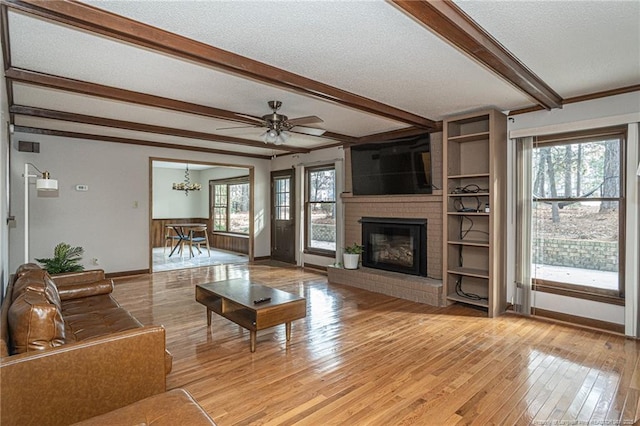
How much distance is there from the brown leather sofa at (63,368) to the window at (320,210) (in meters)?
4.98

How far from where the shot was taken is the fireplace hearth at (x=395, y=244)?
16.9 ft

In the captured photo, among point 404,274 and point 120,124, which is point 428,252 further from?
point 120,124

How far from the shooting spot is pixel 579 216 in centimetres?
390

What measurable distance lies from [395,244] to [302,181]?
2.65 meters

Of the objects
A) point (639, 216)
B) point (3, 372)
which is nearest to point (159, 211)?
point (3, 372)

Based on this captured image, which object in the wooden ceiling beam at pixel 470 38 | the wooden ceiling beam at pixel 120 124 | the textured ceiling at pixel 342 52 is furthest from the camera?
the wooden ceiling beam at pixel 120 124

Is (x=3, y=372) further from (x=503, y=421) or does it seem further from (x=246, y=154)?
(x=246, y=154)

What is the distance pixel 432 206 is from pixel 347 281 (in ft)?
6.04

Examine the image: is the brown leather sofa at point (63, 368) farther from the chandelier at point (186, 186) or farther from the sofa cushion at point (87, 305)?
the chandelier at point (186, 186)

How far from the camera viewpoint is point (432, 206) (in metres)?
5.01

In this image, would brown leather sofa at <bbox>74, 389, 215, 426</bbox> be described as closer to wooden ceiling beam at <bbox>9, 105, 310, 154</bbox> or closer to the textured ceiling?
the textured ceiling

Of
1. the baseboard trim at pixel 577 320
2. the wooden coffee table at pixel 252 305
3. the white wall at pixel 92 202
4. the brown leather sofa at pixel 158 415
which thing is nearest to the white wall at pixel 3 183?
the wooden coffee table at pixel 252 305

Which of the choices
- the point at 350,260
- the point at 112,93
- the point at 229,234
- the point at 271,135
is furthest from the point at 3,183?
the point at 229,234

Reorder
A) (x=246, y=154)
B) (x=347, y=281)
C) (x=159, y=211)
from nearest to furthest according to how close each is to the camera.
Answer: (x=347, y=281), (x=246, y=154), (x=159, y=211)
